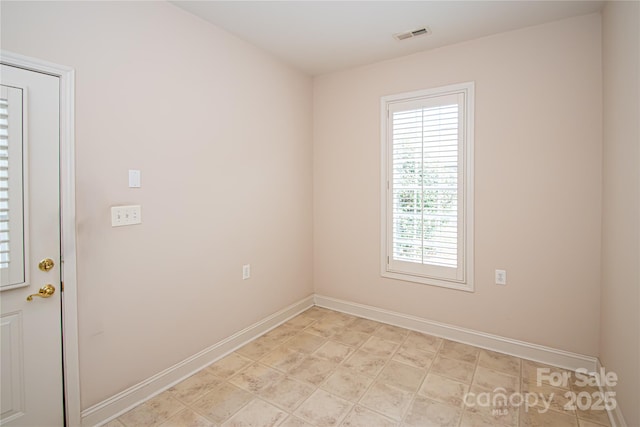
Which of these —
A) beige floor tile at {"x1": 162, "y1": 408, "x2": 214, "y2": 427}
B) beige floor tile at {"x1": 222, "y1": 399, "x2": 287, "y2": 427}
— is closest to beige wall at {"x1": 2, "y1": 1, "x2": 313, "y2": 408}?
beige floor tile at {"x1": 162, "y1": 408, "x2": 214, "y2": 427}

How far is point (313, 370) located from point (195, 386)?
878 mm

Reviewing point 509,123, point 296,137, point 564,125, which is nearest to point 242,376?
point 296,137

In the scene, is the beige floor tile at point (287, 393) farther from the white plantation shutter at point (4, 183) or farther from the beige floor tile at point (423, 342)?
the white plantation shutter at point (4, 183)

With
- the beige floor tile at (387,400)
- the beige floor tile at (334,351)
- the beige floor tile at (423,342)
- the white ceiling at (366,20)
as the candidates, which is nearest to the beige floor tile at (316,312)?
the beige floor tile at (334,351)

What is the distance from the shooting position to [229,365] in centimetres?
267

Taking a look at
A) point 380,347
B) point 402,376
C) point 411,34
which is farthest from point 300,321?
point 411,34

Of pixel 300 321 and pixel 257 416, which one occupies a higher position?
pixel 300 321

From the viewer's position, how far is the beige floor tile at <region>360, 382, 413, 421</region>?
212 centimetres

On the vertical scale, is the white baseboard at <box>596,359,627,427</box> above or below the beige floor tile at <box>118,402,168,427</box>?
above

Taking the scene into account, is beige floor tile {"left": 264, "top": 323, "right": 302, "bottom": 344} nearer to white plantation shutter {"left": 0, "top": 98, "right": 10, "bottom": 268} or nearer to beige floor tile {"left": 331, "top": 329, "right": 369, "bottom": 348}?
beige floor tile {"left": 331, "top": 329, "right": 369, "bottom": 348}

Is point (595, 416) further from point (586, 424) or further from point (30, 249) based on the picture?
point (30, 249)

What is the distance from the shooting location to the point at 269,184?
3.30 metres

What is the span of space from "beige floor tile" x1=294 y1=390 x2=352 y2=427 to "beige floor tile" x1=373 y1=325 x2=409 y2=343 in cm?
103

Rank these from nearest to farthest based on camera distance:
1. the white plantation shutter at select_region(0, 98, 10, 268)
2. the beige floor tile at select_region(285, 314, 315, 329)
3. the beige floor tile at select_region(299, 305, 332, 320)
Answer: the white plantation shutter at select_region(0, 98, 10, 268) < the beige floor tile at select_region(285, 314, 315, 329) < the beige floor tile at select_region(299, 305, 332, 320)
